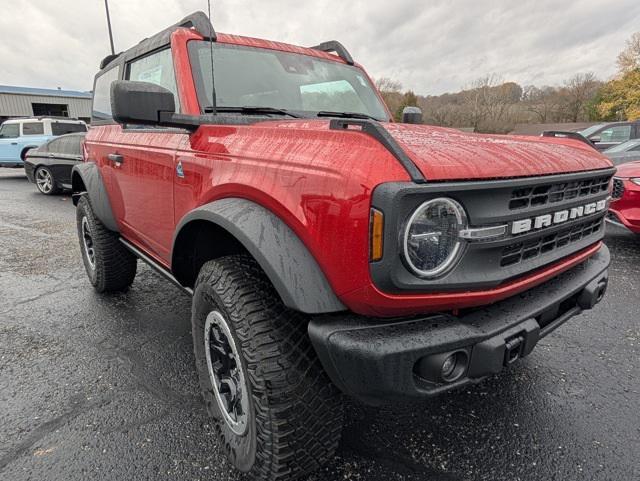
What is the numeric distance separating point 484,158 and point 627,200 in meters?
4.47

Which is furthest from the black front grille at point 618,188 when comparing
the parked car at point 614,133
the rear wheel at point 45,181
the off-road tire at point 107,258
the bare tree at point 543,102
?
the bare tree at point 543,102

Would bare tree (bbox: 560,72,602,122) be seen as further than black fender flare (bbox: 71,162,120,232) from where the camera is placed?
Yes

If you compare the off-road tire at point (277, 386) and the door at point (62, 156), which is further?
the door at point (62, 156)

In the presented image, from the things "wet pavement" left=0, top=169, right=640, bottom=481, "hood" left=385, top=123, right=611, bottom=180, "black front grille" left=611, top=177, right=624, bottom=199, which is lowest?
"wet pavement" left=0, top=169, right=640, bottom=481

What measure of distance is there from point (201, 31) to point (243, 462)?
7.54ft

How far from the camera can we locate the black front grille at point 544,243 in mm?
1523

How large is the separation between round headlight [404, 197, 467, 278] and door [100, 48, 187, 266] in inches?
57.9

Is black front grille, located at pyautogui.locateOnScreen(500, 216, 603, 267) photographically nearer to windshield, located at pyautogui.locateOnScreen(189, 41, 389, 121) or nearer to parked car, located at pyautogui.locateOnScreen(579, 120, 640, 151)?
windshield, located at pyautogui.locateOnScreen(189, 41, 389, 121)

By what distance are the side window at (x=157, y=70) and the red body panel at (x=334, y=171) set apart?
0.08 metres

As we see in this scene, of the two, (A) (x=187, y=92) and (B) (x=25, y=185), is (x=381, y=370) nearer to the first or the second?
(A) (x=187, y=92)

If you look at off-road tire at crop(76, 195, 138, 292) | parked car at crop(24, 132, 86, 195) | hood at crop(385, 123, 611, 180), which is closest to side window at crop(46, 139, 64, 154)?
parked car at crop(24, 132, 86, 195)

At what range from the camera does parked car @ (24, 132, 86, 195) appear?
986 cm

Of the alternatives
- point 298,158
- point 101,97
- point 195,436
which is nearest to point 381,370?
point 298,158

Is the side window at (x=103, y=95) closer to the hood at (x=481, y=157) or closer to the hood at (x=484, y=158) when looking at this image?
the hood at (x=481, y=157)
